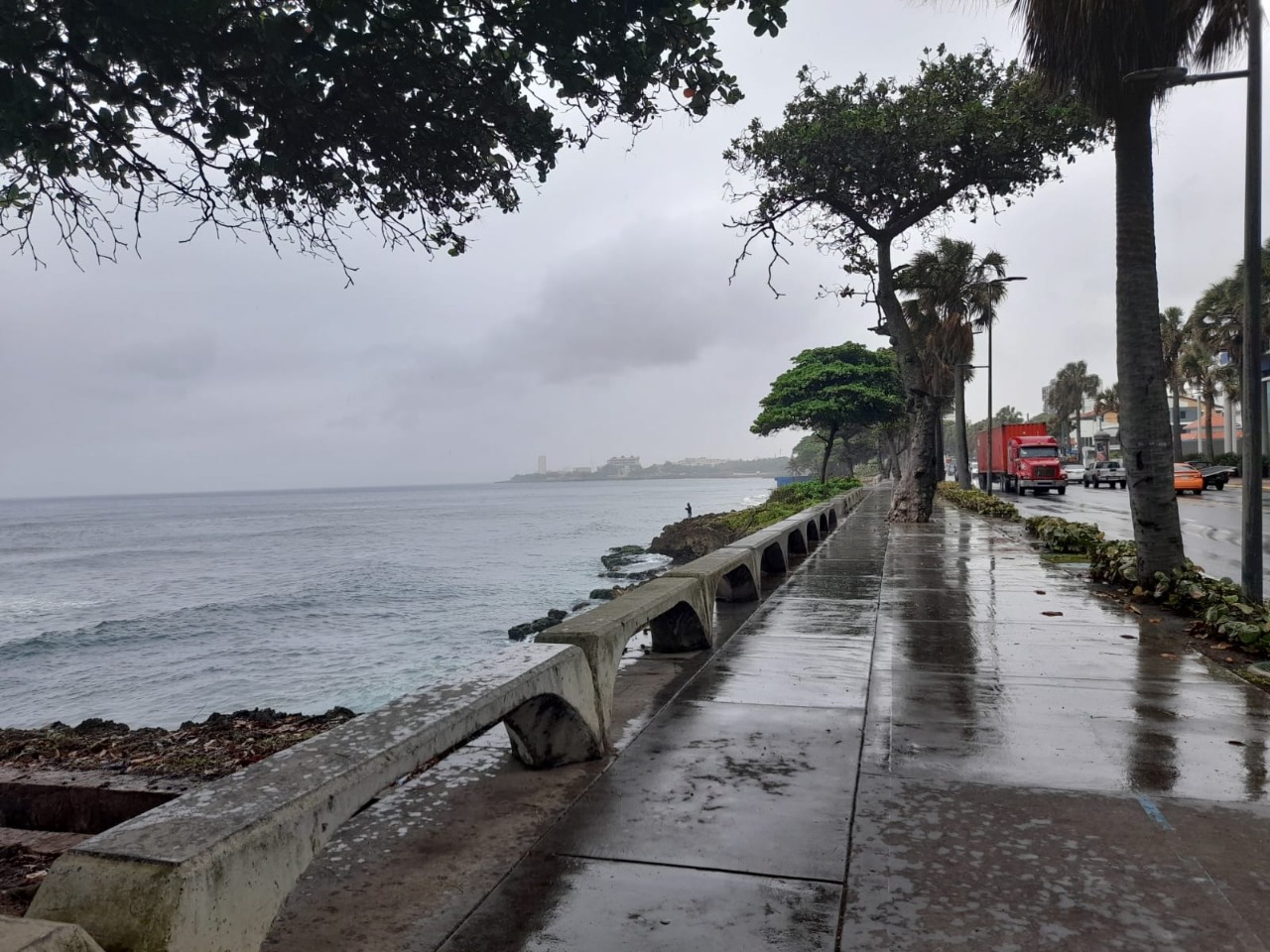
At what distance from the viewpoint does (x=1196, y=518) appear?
23750 millimetres

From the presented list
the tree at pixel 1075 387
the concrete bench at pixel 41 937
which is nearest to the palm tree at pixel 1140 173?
the concrete bench at pixel 41 937

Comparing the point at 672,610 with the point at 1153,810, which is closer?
the point at 1153,810

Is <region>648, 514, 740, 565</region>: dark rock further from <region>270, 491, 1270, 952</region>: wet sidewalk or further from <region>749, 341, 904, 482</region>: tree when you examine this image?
<region>270, 491, 1270, 952</region>: wet sidewalk

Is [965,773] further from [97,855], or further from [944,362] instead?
[944,362]

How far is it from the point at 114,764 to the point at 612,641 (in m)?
4.37

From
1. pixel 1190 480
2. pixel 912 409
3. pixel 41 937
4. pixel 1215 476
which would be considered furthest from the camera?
pixel 1215 476

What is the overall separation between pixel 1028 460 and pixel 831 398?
1029 centimetres

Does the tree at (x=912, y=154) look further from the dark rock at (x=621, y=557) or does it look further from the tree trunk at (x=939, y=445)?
the dark rock at (x=621, y=557)

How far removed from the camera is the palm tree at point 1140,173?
8922 mm

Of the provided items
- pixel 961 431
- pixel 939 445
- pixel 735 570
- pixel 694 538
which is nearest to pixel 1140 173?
pixel 735 570

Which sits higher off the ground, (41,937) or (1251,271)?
(1251,271)

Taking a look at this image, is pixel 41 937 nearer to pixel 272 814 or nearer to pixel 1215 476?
pixel 272 814

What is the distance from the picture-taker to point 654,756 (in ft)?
14.9

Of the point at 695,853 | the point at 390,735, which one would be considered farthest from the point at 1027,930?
the point at 390,735
